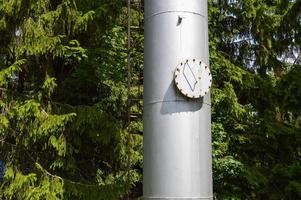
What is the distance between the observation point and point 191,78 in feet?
10.4

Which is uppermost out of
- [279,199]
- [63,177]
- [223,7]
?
[223,7]

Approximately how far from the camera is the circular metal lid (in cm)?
315

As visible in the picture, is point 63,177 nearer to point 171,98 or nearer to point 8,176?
point 8,176

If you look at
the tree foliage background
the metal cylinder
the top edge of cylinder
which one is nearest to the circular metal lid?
the metal cylinder

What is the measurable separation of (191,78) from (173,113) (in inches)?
11.5

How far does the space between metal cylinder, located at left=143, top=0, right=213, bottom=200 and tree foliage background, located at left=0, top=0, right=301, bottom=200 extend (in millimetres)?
2731

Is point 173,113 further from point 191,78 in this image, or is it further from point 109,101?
point 109,101

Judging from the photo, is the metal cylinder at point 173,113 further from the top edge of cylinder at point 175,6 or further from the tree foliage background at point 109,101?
the tree foliage background at point 109,101

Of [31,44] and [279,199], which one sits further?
[279,199]

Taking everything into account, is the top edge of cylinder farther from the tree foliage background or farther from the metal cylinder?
the tree foliage background

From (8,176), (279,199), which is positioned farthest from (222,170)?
(8,176)

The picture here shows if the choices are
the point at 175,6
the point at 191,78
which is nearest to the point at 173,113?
the point at 191,78

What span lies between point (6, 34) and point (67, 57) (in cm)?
112

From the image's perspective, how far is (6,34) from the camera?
6328 millimetres
